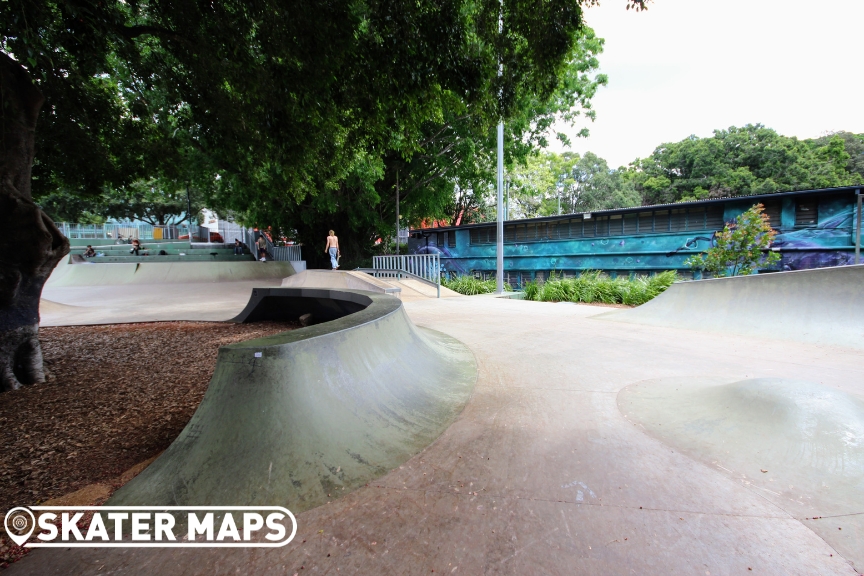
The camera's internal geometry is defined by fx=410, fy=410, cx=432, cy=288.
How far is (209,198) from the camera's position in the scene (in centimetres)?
1803

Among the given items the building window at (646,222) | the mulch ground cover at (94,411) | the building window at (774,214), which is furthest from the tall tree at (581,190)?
the mulch ground cover at (94,411)

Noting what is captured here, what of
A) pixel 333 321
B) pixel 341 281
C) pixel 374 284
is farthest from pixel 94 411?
pixel 341 281

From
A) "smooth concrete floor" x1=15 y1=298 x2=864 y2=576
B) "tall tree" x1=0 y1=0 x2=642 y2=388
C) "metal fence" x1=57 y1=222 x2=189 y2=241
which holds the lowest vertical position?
"smooth concrete floor" x1=15 y1=298 x2=864 y2=576

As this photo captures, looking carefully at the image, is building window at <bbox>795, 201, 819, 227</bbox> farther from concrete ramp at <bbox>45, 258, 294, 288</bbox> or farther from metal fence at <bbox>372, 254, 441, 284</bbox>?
concrete ramp at <bbox>45, 258, 294, 288</bbox>

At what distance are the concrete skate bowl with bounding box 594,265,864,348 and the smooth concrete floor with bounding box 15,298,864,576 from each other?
163 inches

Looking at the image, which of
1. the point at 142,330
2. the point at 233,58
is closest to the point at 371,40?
the point at 233,58

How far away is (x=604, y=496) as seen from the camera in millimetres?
2027

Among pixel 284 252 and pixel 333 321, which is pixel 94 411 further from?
pixel 284 252

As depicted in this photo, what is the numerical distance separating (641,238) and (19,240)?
17.7 metres

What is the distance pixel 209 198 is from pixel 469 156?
11.5 metres

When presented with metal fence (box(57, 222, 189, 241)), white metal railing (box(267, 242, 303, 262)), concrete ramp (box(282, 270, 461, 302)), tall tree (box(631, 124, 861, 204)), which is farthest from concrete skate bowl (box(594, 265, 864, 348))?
metal fence (box(57, 222, 189, 241))

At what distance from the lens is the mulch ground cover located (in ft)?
8.56

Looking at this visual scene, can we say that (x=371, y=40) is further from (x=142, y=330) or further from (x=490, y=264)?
(x=490, y=264)

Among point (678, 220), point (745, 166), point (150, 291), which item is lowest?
point (150, 291)
